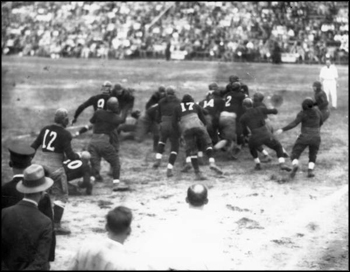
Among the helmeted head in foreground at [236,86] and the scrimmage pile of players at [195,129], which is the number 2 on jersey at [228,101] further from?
the helmeted head in foreground at [236,86]

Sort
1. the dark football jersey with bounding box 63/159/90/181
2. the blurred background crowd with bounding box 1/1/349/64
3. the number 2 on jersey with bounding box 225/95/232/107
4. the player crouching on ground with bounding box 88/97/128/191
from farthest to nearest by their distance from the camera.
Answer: the blurred background crowd with bounding box 1/1/349/64
the number 2 on jersey with bounding box 225/95/232/107
the player crouching on ground with bounding box 88/97/128/191
the dark football jersey with bounding box 63/159/90/181

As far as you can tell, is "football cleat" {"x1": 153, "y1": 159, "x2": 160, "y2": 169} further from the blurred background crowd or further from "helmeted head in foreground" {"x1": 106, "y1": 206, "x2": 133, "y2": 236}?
the blurred background crowd

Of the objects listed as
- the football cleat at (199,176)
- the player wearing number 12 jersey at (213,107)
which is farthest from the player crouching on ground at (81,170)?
the player wearing number 12 jersey at (213,107)

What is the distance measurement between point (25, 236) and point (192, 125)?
19.0 ft

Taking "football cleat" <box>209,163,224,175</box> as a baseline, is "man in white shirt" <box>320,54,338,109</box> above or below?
above

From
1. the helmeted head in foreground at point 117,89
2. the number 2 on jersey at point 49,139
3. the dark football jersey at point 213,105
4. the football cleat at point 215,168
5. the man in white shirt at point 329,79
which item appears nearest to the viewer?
the number 2 on jersey at point 49,139

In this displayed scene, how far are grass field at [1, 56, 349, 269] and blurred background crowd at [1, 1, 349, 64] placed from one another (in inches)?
83.1

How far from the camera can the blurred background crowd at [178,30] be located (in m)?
26.2

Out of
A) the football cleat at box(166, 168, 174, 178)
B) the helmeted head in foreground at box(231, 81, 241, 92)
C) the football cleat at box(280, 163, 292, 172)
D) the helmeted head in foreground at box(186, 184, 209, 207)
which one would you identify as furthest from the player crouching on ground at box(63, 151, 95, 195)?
the helmeted head in foreground at box(186, 184, 209, 207)

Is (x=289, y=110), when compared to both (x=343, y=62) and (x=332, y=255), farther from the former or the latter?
(x=343, y=62)

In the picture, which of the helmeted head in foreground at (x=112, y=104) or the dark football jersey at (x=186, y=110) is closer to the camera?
the helmeted head in foreground at (x=112, y=104)

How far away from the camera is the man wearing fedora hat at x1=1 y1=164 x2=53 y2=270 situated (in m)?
4.57

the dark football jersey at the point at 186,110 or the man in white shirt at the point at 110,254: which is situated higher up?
the dark football jersey at the point at 186,110

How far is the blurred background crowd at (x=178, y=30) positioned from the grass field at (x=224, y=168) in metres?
2.11
